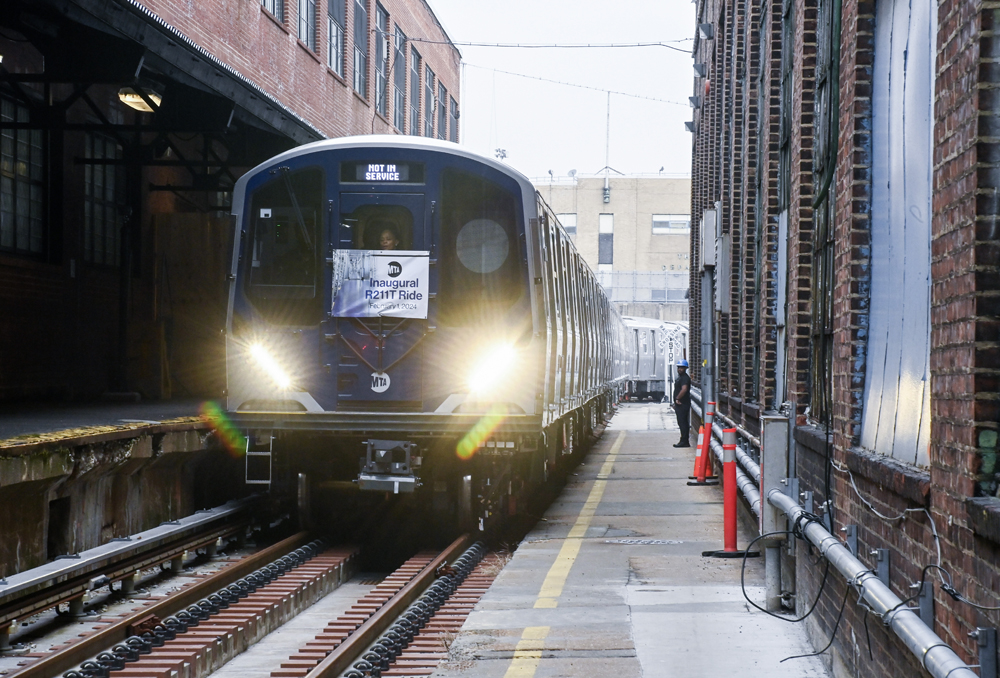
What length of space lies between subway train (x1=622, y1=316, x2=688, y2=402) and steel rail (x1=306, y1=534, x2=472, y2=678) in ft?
129

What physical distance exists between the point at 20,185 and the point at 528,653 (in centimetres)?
1222

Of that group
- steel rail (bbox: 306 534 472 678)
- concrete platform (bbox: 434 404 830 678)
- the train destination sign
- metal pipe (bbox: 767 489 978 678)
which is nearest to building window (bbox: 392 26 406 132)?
concrete platform (bbox: 434 404 830 678)

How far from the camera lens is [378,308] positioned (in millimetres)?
10852

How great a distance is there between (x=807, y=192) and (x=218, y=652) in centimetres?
506

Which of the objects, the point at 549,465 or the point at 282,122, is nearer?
the point at 549,465

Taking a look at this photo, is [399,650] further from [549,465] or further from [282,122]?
[282,122]

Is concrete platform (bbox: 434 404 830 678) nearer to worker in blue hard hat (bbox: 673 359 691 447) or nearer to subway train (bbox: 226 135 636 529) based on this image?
subway train (bbox: 226 135 636 529)

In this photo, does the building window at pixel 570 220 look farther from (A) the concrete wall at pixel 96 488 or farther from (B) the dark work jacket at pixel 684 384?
(A) the concrete wall at pixel 96 488

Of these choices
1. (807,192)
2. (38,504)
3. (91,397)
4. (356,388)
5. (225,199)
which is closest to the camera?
(807,192)

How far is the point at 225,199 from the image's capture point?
2383 cm

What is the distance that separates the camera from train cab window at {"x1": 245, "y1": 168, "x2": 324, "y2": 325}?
10969 mm

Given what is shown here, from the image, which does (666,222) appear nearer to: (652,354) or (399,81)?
(652,354)

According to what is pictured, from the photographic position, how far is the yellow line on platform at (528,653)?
648 centimetres

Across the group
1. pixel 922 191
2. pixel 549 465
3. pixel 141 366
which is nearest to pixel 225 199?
pixel 141 366
